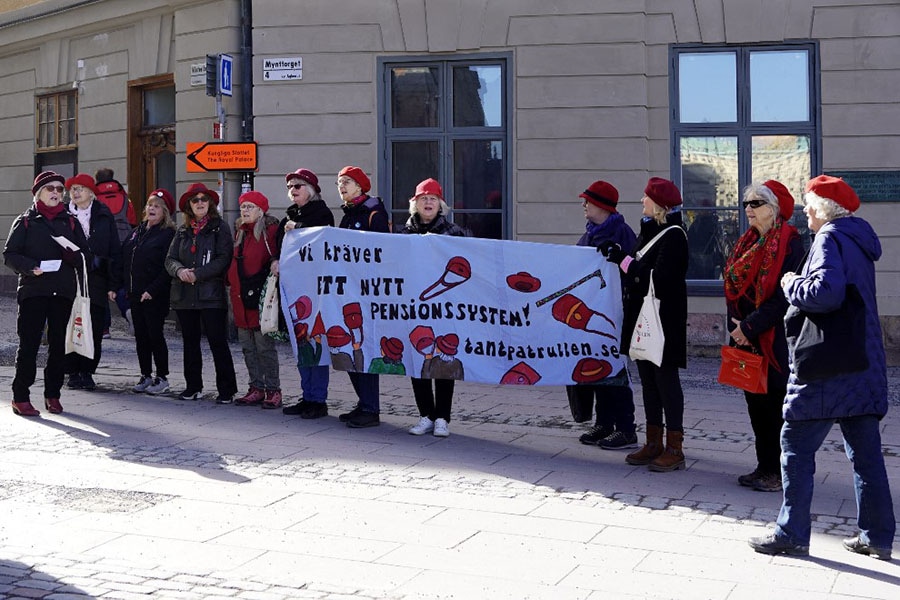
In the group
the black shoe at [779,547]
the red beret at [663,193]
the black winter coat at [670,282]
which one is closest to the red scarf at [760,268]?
the black winter coat at [670,282]

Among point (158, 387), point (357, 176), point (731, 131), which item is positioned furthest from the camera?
point (731, 131)

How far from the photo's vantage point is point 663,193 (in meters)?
7.64

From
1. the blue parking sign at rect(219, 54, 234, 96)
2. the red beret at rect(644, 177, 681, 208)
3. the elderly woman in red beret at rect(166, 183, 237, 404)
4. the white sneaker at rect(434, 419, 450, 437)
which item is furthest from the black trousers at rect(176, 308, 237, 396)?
the blue parking sign at rect(219, 54, 234, 96)

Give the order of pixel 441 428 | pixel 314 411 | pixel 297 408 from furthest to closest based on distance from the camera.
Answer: pixel 297 408 < pixel 314 411 < pixel 441 428

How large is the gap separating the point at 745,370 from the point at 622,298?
65.2 inches

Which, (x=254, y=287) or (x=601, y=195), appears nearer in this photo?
(x=601, y=195)

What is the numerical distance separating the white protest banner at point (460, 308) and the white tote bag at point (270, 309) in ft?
1.04

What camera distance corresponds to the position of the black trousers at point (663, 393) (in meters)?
7.67

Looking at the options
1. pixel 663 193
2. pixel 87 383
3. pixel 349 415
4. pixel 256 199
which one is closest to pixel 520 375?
pixel 349 415

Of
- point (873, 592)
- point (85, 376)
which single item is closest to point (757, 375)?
point (873, 592)

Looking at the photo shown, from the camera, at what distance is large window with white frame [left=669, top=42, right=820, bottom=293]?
1370 cm

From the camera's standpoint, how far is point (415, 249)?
9.06 m

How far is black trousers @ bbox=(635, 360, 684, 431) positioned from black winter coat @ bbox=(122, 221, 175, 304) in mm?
4737

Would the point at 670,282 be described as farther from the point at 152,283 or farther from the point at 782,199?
the point at 152,283
